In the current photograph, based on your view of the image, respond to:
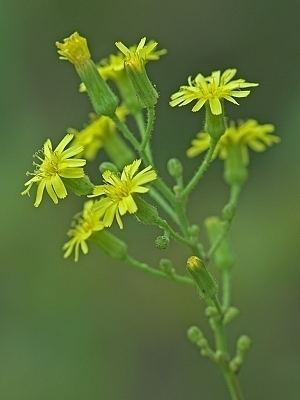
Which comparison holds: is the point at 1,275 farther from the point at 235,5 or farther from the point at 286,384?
the point at 235,5

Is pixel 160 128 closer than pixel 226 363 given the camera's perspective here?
No

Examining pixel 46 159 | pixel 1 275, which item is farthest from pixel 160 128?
pixel 46 159

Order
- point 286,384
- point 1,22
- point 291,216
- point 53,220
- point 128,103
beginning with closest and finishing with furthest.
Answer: point 128,103
point 286,384
point 291,216
point 53,220
point 1,22

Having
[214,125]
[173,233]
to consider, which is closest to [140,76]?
[214,125]

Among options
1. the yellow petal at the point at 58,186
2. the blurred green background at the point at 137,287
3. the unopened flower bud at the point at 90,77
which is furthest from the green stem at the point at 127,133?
the blurred green background at the point at 137,287

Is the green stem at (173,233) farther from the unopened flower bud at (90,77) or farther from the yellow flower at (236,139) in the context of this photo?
the yellow flower at (236,139)

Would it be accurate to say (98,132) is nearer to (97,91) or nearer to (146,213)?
(97,91)
